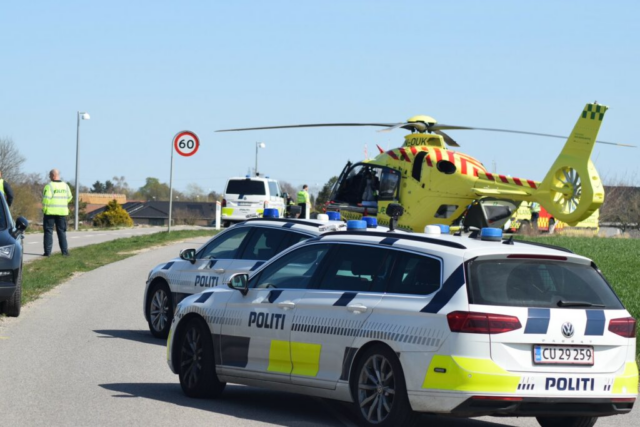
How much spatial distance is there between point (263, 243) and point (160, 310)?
178 cm

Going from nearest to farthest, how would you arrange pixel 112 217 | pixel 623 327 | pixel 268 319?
1. pixel 623 327
2. pixel 268 319
3. pixel 112 217

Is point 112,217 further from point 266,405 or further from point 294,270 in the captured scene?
point 294,270

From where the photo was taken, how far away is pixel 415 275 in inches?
320

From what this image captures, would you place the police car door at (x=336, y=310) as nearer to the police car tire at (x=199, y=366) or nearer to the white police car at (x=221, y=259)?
the police car tire at (x=199, y=366)

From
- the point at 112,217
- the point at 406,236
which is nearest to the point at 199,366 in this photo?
the point at 406,236

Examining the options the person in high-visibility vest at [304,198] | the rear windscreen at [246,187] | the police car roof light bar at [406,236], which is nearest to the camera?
the police car roof light bar at [406,236]

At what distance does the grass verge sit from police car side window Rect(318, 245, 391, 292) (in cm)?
911

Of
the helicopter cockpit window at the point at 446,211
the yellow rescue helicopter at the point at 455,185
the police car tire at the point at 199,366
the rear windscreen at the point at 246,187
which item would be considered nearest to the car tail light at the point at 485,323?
the police car tire at the point at 199,366

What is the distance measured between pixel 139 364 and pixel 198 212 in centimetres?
14419

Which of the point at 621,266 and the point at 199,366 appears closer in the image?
the point at 199,366

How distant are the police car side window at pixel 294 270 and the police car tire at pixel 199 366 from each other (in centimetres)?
71

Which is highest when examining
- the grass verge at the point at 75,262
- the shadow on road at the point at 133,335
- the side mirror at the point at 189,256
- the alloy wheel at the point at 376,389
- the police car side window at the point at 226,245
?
the police car side window at the point at 226,245

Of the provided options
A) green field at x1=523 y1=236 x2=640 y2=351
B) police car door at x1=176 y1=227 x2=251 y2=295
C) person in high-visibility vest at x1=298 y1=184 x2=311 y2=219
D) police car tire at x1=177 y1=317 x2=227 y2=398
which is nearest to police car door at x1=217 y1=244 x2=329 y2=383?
police car tire at x1=177 y1=317 x2=227 y2=398

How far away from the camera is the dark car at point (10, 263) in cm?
1441
